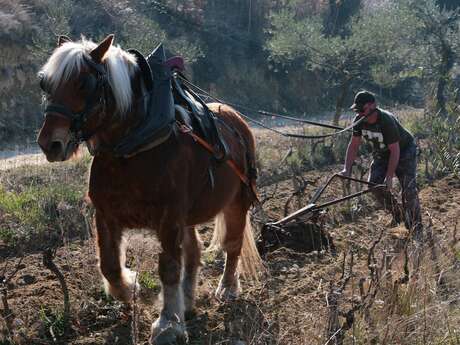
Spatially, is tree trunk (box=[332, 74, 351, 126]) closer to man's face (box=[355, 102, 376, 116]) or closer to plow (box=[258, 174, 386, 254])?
man's face (box=[355, 102, 376, 116])

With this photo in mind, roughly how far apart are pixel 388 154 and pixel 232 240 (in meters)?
2.33

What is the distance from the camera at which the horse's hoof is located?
368 centimetres

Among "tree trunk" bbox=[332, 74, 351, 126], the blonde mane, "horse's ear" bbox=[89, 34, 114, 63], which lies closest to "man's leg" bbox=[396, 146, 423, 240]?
the blonde mane

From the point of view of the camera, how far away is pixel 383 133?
608 cm

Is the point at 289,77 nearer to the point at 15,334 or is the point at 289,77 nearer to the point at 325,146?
the point at 325,146

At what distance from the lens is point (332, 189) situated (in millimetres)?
8656

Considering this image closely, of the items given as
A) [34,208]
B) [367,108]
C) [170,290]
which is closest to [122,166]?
[170,290]

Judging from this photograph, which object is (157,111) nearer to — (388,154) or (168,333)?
(168,333)

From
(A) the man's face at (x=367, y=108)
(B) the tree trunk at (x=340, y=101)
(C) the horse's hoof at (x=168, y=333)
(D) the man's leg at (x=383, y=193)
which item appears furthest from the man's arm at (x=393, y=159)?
(B) the tree trunk at (x=340, y=101)

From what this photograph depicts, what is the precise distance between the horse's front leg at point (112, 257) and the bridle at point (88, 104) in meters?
0.76

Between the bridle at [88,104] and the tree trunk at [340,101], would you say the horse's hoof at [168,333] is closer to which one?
the bridle at [88,104]

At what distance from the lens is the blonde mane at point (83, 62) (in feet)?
10.4

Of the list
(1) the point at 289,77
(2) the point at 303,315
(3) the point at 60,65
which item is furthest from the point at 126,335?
(1) the point at 289,77

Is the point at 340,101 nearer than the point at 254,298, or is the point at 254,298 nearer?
the point at 254,298
